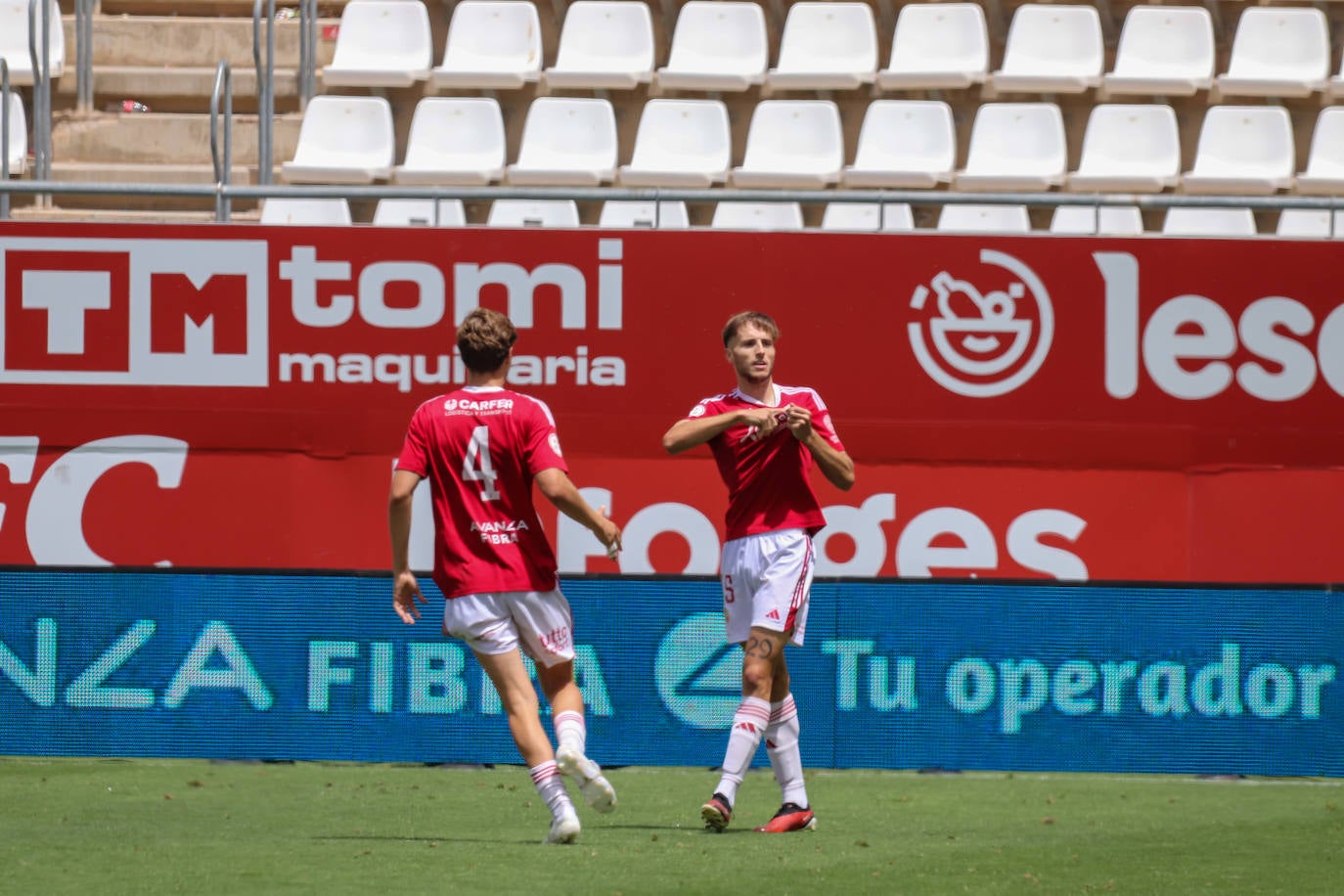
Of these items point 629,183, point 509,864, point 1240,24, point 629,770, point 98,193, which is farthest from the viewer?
point 1240,24

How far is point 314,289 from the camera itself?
10438 mm

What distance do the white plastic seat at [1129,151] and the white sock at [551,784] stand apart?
7672 millimetres

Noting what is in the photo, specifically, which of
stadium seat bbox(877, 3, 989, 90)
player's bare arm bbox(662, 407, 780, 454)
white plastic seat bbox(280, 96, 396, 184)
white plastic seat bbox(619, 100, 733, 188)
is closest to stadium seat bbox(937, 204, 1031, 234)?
stadium seat bbox(877, 3, 989, 90)

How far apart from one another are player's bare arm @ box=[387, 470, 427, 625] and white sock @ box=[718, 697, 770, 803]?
116cm

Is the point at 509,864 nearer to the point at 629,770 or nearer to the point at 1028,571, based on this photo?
the point at 629,770

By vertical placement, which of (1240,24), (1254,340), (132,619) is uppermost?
(1240,24)

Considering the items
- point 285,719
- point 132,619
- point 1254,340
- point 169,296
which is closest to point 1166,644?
point 1254,340

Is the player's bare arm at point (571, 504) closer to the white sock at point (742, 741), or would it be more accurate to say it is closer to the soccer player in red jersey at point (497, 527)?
the soccer player in red jersey at point (497, 527)

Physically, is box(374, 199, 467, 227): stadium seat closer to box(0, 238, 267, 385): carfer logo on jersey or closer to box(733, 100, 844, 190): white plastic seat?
box(0, 238, 267, 385): carfer logo on jersey

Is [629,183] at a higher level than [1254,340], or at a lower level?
higher

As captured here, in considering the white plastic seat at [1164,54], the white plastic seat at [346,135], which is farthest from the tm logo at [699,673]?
the white plastic seat at [1164,54]

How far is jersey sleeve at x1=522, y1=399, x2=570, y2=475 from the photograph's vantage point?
5914 mm

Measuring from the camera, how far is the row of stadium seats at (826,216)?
11.5 metres

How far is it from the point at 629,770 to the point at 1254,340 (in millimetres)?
4337
